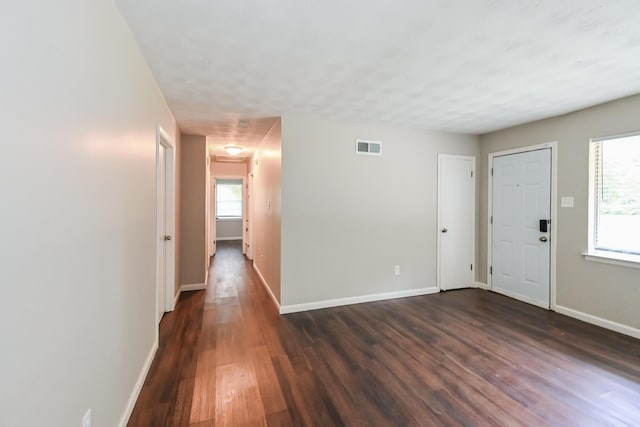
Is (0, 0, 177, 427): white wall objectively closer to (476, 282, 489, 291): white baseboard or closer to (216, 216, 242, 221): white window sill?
(476, 282, 489, 291): white baseboard

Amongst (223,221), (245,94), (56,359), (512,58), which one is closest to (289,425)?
(56,359)

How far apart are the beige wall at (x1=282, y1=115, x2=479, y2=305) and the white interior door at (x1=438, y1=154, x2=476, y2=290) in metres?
0.15

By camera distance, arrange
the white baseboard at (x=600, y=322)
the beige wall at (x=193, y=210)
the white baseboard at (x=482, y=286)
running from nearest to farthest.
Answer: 1. the white baseboard at (x=600, y=322)
2. the beige wall at (x=193, y=210)
3. the white baseboard at (x=482, y=286)

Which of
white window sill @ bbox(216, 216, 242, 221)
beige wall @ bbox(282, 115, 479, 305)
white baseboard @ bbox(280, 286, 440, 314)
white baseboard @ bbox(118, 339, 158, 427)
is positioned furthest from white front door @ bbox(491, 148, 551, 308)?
white window sill @ bbox(216, 216, 242, 221)

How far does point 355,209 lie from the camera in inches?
149

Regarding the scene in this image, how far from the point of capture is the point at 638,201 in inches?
112

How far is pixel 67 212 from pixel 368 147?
336cm

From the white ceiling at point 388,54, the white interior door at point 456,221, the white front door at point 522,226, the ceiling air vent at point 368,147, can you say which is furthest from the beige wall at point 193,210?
the white front door at point 522,226

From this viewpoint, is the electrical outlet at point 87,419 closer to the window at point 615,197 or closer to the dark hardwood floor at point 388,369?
the dark hardwood floor at point 388,369

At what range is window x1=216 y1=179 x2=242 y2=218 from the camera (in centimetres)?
1007

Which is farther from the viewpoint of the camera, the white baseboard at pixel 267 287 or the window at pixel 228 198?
the window at pixel 228 198

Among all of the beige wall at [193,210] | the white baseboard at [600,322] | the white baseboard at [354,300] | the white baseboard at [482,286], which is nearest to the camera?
the white baseboard at [600,322]

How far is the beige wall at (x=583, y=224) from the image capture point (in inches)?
114

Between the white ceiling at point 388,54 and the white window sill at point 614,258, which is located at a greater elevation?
the white ceiling at point 388,54
